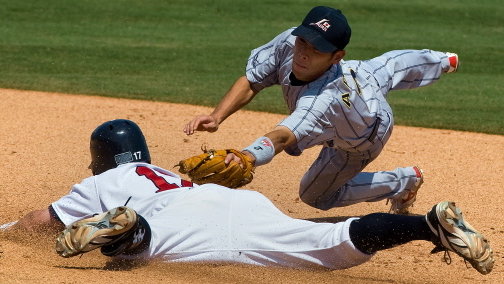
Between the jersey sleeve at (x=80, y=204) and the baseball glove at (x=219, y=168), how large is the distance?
51cm

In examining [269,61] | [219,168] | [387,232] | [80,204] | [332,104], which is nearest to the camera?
[387,232]

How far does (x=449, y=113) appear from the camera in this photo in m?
9.92

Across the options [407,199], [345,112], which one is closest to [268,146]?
[345,112]

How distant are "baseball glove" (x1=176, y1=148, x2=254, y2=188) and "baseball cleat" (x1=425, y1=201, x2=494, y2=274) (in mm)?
966

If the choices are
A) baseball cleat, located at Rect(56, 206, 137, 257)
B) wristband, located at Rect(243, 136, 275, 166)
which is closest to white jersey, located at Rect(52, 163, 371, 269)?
wristband, located at Rect(243, 136, 275, 166)

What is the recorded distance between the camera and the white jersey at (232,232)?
14.7 ft

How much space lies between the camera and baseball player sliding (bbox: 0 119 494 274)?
A: 14.0ft

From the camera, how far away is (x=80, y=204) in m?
4.87

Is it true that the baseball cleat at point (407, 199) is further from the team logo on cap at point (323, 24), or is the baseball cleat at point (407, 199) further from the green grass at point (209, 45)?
the green grass at point (209, 45)

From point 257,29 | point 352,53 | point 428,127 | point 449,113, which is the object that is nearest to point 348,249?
A: point 428,127

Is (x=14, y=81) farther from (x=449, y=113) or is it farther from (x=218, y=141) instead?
(x=449, y=113)

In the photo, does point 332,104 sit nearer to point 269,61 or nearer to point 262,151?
point 262,151

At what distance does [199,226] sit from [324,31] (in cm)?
142

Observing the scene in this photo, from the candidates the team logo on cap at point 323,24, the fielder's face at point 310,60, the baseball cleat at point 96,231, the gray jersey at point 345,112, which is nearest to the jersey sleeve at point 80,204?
the baseball cleat at point 96,231
